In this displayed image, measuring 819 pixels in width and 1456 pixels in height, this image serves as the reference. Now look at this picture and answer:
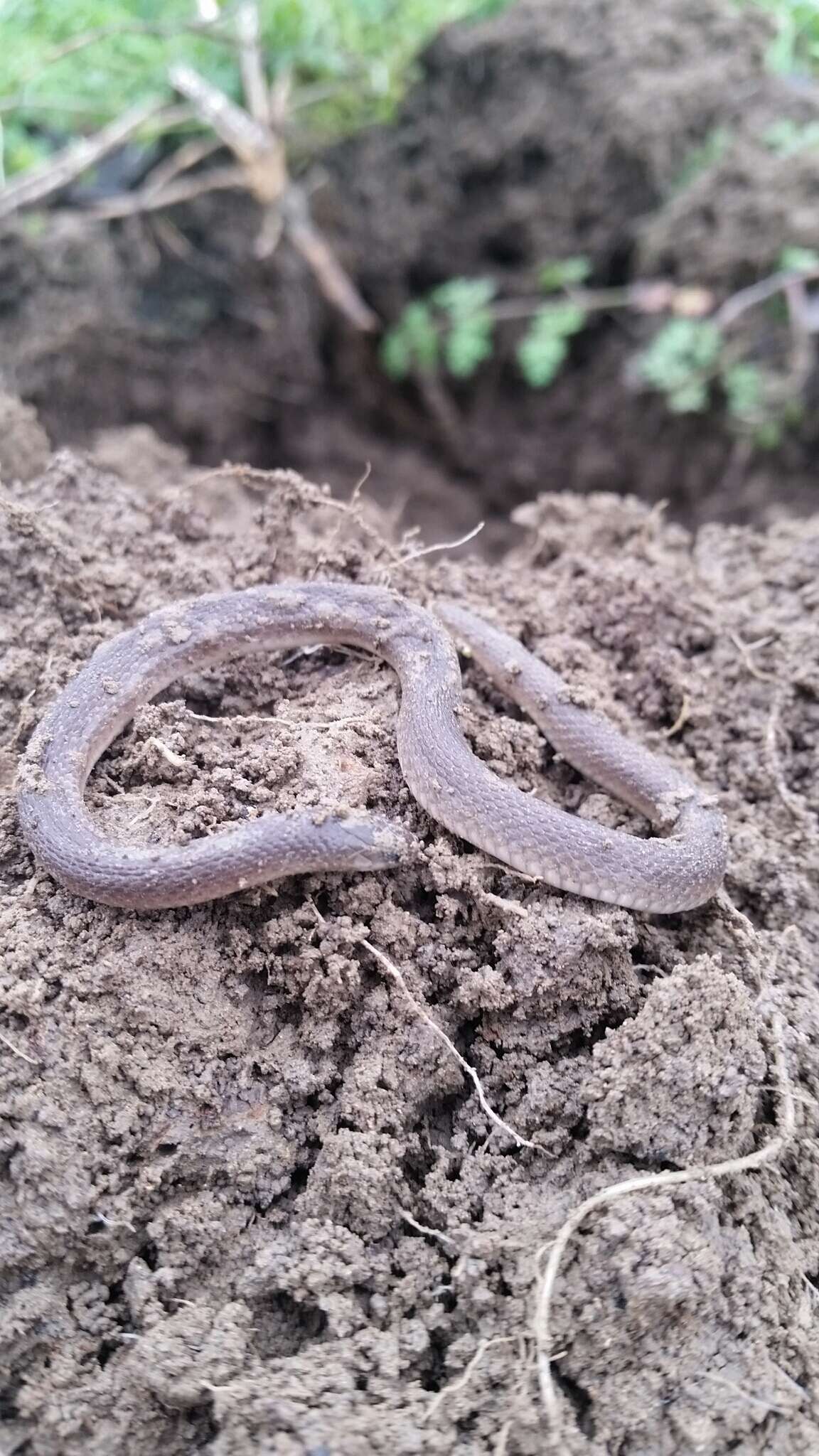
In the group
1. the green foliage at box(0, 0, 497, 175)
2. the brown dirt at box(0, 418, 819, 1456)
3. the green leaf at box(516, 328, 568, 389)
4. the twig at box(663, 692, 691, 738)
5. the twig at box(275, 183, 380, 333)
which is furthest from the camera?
the twig at box(275, 183, 380, 333)

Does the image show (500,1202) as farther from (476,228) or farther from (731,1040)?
(476,228)

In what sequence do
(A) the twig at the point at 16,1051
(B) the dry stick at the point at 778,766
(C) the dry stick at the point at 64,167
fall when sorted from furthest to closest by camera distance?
(C) the dry stick at the point at 64,167
(B) the dry stick at the point at 778,766
(A) the twig at the point at 16,1051

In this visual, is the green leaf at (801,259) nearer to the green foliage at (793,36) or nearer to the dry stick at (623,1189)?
the green foliage at (793,36)

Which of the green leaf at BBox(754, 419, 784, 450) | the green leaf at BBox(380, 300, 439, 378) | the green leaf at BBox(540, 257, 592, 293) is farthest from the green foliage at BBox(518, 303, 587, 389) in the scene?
the green leaf at BBox(754, 419, 784, 450)

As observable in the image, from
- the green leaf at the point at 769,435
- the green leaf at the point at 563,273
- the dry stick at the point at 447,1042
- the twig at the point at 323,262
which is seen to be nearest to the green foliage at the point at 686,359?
the green leaf at the point at 769,435

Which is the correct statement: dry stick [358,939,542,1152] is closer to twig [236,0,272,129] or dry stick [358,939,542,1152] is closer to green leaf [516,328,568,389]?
green leaf [516,328,568,389]
